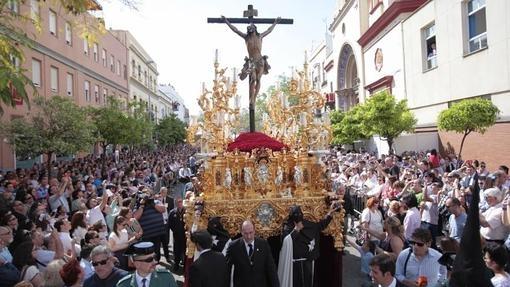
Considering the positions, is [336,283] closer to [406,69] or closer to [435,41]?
[435,41]

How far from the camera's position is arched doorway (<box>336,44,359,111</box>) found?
4116 cm

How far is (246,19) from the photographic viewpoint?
945cm

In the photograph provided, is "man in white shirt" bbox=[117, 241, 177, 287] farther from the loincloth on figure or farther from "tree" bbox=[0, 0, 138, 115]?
the loincloth on figure

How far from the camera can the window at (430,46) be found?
23053 mm

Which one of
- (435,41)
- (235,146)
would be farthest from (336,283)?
(435,41)

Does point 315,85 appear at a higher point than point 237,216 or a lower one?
higher

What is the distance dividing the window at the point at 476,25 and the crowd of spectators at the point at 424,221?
7.62 m

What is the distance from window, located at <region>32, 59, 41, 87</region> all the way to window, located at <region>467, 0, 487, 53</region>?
1934 cm

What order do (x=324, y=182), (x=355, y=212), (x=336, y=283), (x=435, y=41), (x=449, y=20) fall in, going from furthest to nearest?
(x=435, y=41)
(x=449, y=20)
(x=355, y=212)
(x=324, y=182)
(x=336, y=283)

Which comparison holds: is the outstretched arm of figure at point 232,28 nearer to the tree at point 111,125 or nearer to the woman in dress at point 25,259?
the woman in dress at point 25,259

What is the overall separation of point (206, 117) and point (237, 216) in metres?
2.02

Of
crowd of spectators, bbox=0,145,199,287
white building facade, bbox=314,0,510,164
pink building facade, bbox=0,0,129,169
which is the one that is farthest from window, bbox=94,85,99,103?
crowd of spectators, bbox=0,145,199,287

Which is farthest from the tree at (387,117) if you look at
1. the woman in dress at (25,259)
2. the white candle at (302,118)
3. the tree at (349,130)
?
the woman in dress at (25,259)

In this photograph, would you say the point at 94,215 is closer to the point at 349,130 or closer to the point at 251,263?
the point at 251,263
